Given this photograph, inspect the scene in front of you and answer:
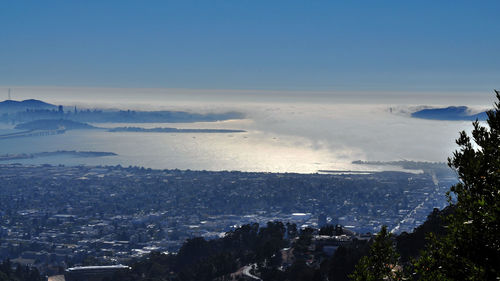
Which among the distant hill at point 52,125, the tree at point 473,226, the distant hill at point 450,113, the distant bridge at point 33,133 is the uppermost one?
the distant hill at point 450,113

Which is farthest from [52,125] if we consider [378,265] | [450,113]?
[378,265]

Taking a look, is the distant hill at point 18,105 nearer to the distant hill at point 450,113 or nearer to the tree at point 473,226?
the distant hill at point 450,113

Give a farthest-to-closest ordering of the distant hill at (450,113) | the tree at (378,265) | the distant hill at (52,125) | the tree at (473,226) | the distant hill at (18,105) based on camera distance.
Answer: the distant hill at (18,105) → the distant hill at (52,125) → the distant hill at (450,113) → the tree at (378,265) → the tree at (473,226)

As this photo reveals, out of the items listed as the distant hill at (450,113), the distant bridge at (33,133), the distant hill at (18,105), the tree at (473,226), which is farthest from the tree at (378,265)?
the distant hill at (18,105)

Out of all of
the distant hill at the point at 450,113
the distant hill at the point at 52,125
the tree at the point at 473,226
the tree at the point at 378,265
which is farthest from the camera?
the distant hill at the point at 52,125

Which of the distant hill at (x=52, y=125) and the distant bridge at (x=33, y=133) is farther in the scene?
the distant hill at (x=52, y=125)

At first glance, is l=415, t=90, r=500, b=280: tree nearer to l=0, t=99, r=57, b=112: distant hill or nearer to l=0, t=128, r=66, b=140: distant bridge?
l=0, t=128, r=66, b=140: distant bridge
